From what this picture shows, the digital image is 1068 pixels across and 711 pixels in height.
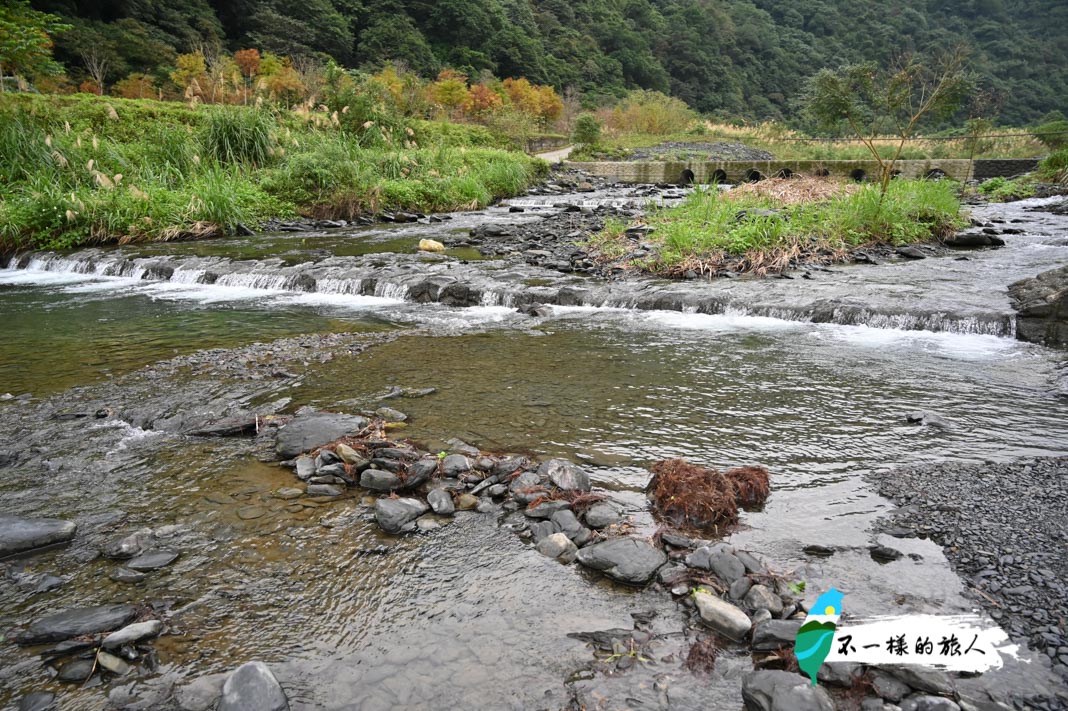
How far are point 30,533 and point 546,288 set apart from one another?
20.7ft

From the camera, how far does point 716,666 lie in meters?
2.03

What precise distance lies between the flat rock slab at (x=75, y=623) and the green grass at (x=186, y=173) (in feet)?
40.3

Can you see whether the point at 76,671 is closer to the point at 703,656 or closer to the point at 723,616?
the point at 703,656

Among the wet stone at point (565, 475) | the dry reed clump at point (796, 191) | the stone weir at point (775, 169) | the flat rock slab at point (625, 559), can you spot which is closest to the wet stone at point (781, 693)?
the flat rock slab at point (625, 559)

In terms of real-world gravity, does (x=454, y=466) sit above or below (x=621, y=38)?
below

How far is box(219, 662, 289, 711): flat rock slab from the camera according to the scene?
186 centimetres

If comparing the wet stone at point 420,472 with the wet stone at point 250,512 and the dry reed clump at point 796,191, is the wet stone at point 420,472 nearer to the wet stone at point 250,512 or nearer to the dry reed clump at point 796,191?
the wet stone at point 250,512

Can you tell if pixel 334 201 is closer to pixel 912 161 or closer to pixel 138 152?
pixel 138 152

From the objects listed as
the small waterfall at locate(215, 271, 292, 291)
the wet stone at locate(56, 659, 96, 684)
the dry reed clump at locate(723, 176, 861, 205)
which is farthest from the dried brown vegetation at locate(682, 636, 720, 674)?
the dry reed clump at locate(723, 176, 861, 205)

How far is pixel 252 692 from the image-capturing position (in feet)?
6.20

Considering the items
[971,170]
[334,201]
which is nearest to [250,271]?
[334,201]

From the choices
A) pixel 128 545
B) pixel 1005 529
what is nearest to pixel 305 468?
pixel 128 545

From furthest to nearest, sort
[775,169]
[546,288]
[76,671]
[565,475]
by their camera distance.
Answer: [775,169], [546,288], [565,475], [76,671]

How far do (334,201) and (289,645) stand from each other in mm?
14245
